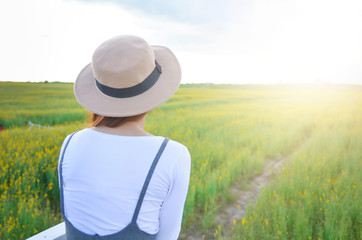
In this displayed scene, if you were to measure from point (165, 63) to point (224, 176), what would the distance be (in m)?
2.86

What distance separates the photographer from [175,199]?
1.09 m

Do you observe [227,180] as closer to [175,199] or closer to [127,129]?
[175,199]

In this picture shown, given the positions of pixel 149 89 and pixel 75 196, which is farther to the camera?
pixel 149 89

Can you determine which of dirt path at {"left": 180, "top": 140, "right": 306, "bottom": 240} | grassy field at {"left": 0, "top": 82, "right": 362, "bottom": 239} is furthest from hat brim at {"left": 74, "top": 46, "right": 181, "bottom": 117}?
dirt path at {"left": 180, "top": 140, "right": 306, "bottom": 240}

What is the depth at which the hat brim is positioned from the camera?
114cm

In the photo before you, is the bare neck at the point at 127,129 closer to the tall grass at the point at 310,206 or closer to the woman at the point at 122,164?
the woman at the point at 122,164

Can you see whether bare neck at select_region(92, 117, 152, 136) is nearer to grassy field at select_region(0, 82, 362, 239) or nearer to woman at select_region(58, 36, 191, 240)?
woman at select_region(58, 36, 191, 240)

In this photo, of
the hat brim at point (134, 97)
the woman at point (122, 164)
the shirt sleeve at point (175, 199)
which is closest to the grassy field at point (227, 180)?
the shirt sleeve at point (175, 199)

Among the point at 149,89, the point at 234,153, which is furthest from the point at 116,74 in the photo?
the point at 234,153

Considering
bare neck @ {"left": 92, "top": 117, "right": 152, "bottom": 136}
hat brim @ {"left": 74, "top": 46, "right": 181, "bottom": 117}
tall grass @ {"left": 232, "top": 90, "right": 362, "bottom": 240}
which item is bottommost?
tall grass @ {"left": 232, "top": 90, "right": 362, "bottom": 240}

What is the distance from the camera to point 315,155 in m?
5.45

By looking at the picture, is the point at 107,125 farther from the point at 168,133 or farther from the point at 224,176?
the point at 168,133

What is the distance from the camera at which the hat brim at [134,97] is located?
1142mm

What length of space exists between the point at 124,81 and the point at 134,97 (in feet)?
0.33
